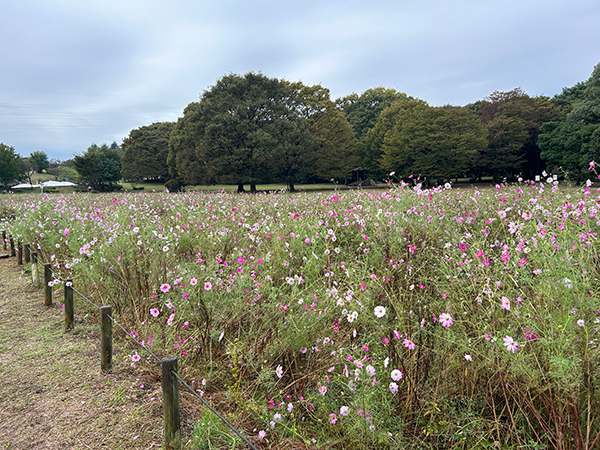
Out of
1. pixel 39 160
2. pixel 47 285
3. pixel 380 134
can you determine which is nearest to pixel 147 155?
pixel 380 134

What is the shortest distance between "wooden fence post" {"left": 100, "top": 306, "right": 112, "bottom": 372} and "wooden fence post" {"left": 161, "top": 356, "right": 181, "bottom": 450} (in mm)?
1161

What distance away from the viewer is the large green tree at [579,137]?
24509mm

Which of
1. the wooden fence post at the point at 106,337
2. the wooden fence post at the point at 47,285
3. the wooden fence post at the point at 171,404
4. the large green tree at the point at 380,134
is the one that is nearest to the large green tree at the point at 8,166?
the large green tree at the point at 380,134

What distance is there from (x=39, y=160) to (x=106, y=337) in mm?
97845

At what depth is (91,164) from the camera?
4053 centimetres

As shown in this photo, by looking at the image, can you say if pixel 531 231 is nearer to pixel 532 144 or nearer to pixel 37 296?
pixel 37 296

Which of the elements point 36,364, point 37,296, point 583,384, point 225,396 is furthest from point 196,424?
point 37,296

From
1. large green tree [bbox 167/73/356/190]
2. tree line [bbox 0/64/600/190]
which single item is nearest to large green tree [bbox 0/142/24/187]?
tree line [bbox 0/64/600/190]

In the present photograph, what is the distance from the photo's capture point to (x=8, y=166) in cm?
4266

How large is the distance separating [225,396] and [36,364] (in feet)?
6.48

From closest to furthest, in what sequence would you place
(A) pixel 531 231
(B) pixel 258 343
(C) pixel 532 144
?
1. (B) pixel 258 343
2. (A) pixel 531 231
3. (C) pixel 532 144

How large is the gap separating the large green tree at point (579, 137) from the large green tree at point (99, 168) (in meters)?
44.9

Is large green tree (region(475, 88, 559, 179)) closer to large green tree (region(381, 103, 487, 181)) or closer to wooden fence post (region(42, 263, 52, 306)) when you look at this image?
large green tree (region(381, 103, 487, 181))

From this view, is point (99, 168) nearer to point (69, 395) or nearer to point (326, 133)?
point (326, 133)
